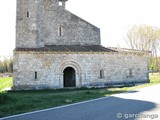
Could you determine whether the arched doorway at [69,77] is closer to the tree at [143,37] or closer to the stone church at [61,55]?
the stone church at [61,55]

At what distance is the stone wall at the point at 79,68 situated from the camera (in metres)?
21.6

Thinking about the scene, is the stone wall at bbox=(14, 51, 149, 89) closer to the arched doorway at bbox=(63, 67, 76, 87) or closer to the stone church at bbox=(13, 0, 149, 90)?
the stone church at bbox=(13, 0, 149, 90)

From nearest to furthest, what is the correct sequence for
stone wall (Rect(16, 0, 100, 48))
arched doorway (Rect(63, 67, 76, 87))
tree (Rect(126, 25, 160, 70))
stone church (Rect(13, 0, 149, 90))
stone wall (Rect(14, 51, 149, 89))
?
1. stone wall (Rect(14, 51, 149, 89))
2. stone church (Rect(13, 0, 149, 90))
3. stone wall (Rect(16, 0, 100, 48))
4. arched doorway (Rect(63, 67, 76, 87))
5. tree (Rect(126, 25, 160, 70))

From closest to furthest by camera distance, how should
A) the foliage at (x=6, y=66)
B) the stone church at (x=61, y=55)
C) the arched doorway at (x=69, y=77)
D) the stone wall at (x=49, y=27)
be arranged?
the stone church at (x=61, y=55) → the stone wall at (x=49, y=27) → the arched doorway at (x=69, y=77) → the foliage at (x=6, y=66)

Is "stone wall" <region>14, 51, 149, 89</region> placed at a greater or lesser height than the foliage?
lesser

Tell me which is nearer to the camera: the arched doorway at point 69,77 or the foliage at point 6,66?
the arched doorway at point 69,77

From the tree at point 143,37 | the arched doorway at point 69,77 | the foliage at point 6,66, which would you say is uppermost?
the tree at point 143,37

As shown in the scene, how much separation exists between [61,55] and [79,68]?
2.12 meters

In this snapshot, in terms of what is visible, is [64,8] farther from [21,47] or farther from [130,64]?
[130,64]

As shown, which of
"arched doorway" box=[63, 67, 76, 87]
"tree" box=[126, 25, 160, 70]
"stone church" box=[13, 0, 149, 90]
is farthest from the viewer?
"tree" box=[126, 25, 160, 70]

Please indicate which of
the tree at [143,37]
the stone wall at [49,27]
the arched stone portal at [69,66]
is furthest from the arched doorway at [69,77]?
the tree at [143,37]

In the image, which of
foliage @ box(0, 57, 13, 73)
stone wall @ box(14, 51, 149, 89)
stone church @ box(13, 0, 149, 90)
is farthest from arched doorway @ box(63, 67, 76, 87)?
foliage @ box(0, 57, 13, 73)

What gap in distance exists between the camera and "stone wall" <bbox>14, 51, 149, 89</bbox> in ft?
71.0

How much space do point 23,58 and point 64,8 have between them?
8355 millimetres
